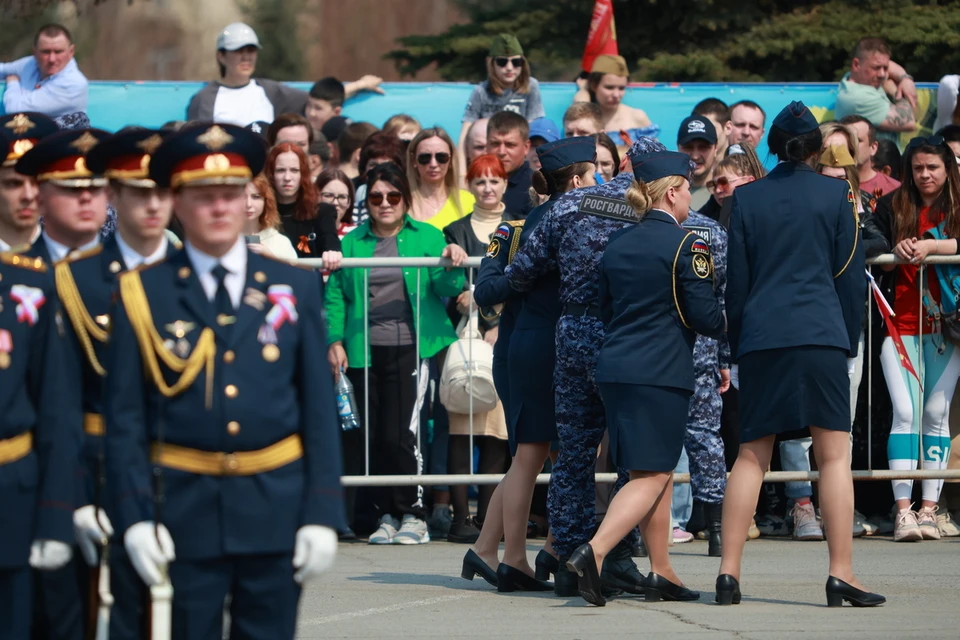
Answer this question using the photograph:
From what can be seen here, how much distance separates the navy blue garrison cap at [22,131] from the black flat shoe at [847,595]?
12.3 ft

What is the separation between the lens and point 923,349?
9.81 m

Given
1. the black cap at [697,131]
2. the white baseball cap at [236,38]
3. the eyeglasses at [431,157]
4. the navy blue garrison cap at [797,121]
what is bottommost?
the navy blue garrison cap at [797,121]

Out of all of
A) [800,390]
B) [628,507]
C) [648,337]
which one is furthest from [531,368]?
[800,390]

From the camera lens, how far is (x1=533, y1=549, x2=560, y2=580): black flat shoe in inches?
320

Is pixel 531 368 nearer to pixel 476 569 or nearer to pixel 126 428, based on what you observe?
pixel 476 569

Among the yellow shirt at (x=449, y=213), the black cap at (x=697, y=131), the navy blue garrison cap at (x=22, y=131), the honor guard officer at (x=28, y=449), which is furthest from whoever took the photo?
the yellow shirt at (x=449, y=213)

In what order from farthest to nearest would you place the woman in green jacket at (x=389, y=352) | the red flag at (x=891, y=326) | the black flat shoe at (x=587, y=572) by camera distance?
the woman in green jacket at (x=389, y=352), the red flag at (x=891, y=326), the black flat shoe at (x=587, y=572)


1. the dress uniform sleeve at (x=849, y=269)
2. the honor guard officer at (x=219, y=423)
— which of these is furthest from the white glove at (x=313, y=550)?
the dress uniform sleeve at (x=849, y=269)

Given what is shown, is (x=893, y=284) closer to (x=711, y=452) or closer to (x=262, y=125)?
(x=711, y=452)

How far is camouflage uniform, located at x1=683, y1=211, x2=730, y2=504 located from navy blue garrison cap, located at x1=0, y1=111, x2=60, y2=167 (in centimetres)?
377

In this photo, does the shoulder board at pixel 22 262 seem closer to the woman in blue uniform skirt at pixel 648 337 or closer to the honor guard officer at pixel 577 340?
the woman in blue uniform skirt at pixel 648 337

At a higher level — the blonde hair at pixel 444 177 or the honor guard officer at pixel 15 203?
the blonde hair at pixel 444 177

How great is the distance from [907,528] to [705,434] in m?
1.59

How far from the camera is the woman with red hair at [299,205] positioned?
1026 centimetres
